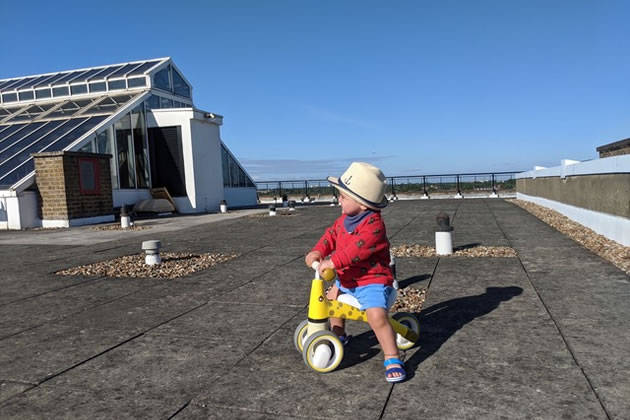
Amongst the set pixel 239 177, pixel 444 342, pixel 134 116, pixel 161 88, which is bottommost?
pixel 444 342

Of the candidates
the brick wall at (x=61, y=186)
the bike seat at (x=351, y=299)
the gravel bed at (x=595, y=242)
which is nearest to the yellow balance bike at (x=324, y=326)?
the bike seat at (x=351, y=299)

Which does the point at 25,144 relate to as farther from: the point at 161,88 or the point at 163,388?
the point at 163,388

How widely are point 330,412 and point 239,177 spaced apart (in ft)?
85.9

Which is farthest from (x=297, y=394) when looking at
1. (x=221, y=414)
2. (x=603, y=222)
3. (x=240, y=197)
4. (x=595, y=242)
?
(x=240, y=197)

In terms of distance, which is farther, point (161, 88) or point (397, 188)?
point (397, 188)

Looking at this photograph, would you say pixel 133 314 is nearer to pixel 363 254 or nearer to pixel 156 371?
pixel 156 371

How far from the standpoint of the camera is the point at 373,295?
313cm

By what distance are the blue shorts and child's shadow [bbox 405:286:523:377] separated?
0.53m

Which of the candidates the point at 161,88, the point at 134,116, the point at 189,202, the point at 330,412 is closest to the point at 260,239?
the point at 330,412

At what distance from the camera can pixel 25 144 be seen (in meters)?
18.6

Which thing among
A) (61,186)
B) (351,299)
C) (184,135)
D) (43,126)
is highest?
(43,126)

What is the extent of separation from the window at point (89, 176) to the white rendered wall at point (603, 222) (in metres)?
15.7

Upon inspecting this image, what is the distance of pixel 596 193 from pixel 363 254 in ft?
28.8

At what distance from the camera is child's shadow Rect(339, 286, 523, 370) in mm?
3477
